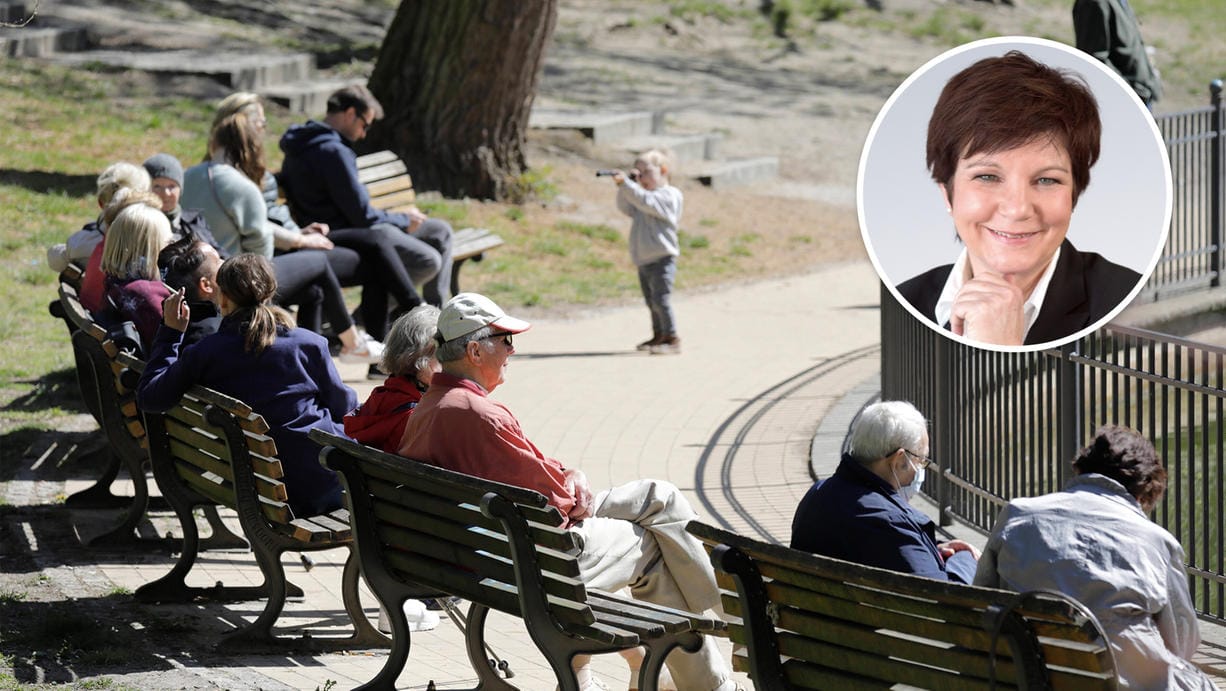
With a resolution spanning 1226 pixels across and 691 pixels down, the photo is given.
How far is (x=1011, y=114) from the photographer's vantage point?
2.26m

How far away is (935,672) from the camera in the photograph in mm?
3822

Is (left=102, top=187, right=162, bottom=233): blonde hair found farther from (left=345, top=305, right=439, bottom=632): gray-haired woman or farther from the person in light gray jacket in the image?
the person in light gray jacket

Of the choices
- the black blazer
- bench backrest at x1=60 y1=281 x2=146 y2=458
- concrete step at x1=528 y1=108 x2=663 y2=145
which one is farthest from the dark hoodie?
concrete step at x1=528 y1=108 x2=663 y2=145

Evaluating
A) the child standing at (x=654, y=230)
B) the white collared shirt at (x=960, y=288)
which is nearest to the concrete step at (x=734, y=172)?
the child standing at (x=654, y=230)

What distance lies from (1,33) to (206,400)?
13124mm

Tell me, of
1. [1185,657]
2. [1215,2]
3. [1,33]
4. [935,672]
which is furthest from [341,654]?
[1215,2]

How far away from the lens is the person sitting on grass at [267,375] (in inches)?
234

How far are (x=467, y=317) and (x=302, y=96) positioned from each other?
44.4 ft

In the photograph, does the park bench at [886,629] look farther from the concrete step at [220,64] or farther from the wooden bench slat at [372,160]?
the concrete step at [220,64]

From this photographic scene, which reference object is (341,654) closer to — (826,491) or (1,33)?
(826,491)

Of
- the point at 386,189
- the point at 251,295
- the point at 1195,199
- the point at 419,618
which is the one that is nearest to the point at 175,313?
the point at 251,295

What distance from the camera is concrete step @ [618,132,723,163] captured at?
19.6m

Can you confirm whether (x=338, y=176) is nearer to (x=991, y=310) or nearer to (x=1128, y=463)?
(x=1128, y=463)

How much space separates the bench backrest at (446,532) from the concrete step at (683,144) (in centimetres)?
1429
